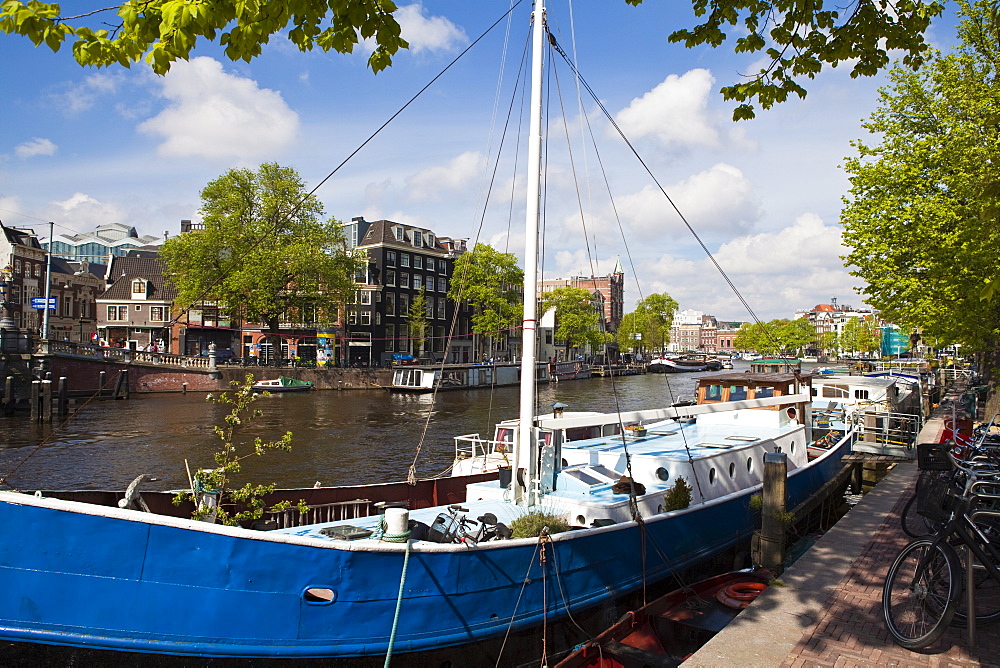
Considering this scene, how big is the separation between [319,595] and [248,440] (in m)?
20.7

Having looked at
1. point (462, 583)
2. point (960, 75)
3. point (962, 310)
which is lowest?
point (462, 583)

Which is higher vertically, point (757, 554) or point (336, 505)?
point (336, 505)

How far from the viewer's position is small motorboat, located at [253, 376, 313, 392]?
45312 mm

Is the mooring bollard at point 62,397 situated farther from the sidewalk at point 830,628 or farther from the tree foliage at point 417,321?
the tree foliage at point 417,321

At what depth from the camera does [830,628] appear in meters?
6.48

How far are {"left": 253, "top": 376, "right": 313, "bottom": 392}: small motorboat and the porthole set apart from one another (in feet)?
137

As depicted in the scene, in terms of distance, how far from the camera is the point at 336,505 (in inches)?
390

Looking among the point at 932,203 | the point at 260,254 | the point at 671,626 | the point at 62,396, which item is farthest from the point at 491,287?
the point at 671,626

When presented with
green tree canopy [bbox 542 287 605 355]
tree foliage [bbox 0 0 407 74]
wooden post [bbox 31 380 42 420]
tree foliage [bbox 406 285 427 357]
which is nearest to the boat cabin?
tree foliage [bbox 0 0 407 74]

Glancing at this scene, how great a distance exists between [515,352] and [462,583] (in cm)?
8268

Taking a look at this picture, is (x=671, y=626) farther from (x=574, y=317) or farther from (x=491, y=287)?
(x=574, y=317)

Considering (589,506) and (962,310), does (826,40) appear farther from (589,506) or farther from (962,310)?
(962,310)

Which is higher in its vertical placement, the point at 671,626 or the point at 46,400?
the point at 46,400

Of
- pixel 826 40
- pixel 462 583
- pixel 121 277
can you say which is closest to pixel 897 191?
pixel 826 40
